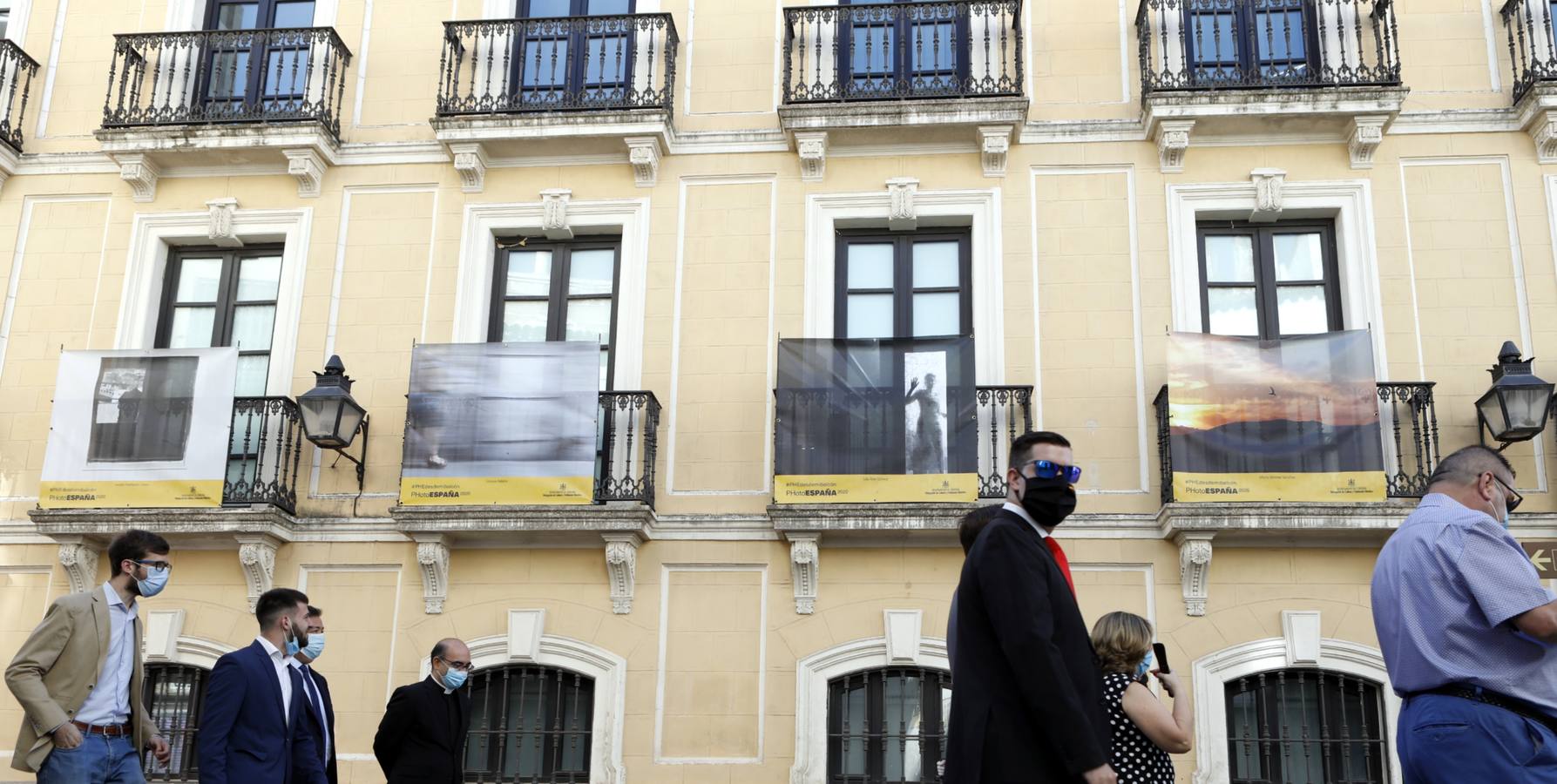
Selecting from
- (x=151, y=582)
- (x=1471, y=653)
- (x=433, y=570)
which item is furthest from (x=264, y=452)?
(x=1471, y=653)

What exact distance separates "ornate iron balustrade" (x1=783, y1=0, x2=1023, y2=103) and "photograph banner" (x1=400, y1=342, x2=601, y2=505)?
3047 millimetres

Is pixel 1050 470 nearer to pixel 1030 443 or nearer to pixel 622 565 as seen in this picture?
pixel 1030 443

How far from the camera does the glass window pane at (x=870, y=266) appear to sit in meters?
12.5

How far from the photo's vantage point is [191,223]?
12945 mm

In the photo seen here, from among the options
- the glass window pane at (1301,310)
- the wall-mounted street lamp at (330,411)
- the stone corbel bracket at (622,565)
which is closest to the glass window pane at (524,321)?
the wall-mounted street lamp at (330,411)

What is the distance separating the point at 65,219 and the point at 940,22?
25.9ft

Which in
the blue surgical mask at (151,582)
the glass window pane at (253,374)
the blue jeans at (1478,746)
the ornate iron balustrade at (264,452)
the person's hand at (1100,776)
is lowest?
the person's hand at (1100,776)

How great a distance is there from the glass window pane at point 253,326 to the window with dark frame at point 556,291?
1959 mm

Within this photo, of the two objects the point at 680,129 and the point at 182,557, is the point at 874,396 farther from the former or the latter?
the point at 182,557

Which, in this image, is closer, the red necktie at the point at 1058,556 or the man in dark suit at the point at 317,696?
the red necktie at the point at 1058,556

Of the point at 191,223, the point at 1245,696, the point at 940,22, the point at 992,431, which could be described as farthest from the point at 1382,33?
the point at 191,223

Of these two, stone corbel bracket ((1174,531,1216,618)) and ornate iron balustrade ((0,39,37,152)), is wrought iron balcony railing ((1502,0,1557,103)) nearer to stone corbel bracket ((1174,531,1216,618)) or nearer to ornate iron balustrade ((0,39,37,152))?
stone corbel bracket ((1174,531,1216,618))

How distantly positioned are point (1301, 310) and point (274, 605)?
8332 millimetres

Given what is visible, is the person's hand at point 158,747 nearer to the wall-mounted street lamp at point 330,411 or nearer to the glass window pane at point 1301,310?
the wall-mounted street lamp at point 330,411
